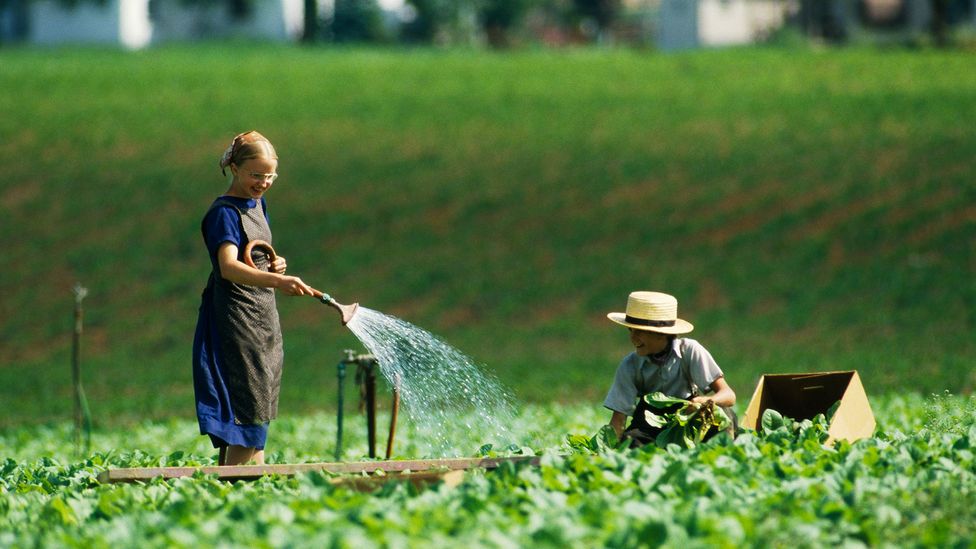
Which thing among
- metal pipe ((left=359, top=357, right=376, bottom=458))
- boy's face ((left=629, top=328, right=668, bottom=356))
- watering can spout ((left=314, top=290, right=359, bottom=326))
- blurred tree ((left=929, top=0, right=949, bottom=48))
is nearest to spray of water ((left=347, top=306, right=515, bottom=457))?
watering can spout ((left=314, top=290, right=359, bottom=326))

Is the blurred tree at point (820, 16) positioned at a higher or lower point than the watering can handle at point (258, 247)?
higher

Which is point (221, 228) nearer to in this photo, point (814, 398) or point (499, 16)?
point (814, 398)

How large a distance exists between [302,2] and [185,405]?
4788 centimetres

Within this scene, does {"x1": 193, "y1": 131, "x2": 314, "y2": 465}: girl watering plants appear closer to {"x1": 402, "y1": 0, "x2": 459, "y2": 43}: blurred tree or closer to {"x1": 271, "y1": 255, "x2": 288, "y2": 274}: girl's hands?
{"x1": 271, "y1": 255, "x2": 288, "y2": 274}: girl's hands

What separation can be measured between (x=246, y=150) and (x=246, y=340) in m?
1.09

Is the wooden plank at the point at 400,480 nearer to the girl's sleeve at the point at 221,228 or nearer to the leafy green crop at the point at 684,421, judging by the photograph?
the leafy green crop at the point at 684,421

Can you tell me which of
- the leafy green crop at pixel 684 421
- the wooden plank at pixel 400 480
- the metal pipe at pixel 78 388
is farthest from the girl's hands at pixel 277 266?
the metal pipe at pixel 78 388

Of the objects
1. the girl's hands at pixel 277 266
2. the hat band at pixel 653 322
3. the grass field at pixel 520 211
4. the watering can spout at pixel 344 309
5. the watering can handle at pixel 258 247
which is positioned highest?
the watering can handle at pixel 258 247

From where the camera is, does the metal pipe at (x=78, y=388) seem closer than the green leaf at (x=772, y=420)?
No

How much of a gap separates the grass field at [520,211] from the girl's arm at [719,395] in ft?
30.3

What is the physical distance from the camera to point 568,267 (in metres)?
29.1

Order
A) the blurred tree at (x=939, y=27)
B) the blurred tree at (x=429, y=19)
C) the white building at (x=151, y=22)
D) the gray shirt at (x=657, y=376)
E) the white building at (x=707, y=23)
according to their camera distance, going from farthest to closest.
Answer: the blurred tree at (x=429, y=19), the white building at (x=707, y=23), the white building at (x=151, y=22), the blurred tree at (x=939, y=27), the gray shirt at (x=657, y=376)

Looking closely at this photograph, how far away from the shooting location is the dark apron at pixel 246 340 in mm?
7738

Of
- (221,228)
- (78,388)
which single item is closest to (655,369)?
(221,228)
